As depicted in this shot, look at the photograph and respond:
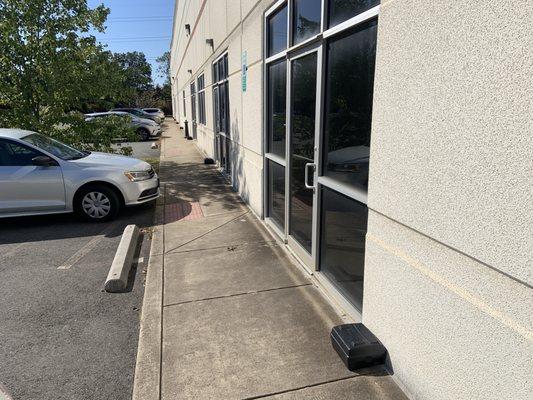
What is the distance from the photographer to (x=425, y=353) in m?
2.25

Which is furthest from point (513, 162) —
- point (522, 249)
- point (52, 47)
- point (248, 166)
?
point (52, 47)

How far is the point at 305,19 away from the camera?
3.93 meters

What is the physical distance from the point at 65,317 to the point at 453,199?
3368mm

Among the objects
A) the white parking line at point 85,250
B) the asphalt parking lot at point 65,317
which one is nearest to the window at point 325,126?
the asphalt parking lot at point 65,317

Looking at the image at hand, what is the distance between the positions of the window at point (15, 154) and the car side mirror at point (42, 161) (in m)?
0.07

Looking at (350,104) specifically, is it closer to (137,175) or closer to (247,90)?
(247,90)

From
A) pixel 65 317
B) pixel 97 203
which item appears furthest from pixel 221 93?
pixel 65 317

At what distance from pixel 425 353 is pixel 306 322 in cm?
120

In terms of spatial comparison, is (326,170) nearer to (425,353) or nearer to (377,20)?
(377,20)

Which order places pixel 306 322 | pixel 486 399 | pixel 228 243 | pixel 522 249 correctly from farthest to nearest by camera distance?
pixel 228 243 → pixel 306 322 → pixel 486 399 → pixel 522 249

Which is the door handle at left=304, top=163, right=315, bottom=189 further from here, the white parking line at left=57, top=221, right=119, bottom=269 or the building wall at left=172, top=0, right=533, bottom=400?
the white parking line at left=57, top=221, right=119, bottom=269

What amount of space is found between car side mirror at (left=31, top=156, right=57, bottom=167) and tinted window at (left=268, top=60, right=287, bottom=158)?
3.41 m

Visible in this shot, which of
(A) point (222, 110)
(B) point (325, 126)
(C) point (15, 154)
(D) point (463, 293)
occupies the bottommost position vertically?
(D) point (463, 293)

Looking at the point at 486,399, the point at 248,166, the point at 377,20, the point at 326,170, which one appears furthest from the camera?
the point at 248,166
